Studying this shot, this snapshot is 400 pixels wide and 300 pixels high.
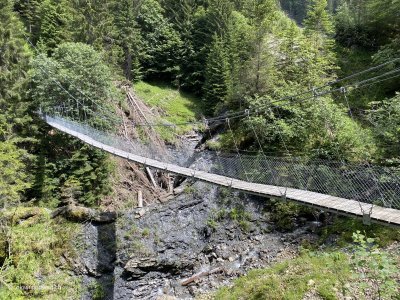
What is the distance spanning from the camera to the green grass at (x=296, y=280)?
17.1 feet

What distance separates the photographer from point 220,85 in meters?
12.9

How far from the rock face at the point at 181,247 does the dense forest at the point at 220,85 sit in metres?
1.75

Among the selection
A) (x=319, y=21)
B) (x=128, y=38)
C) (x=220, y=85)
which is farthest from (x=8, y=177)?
(x=319, y=21)

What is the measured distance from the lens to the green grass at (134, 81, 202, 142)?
45.0 feet

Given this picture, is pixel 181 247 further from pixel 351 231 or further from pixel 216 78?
pixel 216 78

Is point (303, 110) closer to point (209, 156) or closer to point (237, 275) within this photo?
point (209, 156)

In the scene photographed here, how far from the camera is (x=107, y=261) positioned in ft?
23.8

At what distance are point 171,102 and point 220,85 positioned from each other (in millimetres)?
3064

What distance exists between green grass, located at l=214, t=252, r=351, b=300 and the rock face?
499 mm

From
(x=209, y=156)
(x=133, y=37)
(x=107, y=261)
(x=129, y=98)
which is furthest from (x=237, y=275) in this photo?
→ (x=133, y=37)

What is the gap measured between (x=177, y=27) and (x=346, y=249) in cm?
1542

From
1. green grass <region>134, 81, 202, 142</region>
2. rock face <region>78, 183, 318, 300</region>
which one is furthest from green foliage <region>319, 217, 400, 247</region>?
green grass <region>134, 81, 202, 142</region>

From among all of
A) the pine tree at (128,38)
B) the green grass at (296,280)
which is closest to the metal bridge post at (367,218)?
the green grass at (296,280)

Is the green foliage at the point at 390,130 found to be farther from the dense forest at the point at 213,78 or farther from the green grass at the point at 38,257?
the green grass at the point at 38,257
